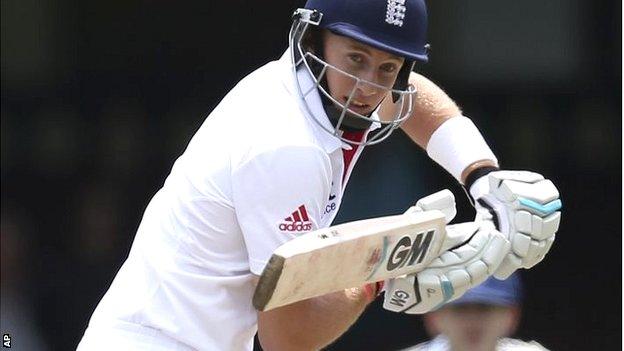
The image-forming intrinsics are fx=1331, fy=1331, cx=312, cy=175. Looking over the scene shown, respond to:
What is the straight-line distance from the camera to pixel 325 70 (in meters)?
2.89

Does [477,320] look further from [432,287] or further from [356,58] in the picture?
[356,58]

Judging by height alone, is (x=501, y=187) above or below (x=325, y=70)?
below

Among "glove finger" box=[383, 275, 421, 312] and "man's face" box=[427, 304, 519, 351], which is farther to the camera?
"man's face" box=[427, 304, 519, 351]

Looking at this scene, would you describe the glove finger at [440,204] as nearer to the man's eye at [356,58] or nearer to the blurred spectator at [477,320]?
the man's eye at [356,58]

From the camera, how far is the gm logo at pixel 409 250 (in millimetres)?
2705

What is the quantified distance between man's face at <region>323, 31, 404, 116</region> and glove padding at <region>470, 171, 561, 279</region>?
0.36 m

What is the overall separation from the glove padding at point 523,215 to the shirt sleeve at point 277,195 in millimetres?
462

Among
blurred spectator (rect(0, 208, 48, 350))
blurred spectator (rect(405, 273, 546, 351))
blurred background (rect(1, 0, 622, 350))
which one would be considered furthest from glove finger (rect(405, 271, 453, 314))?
blurred spectator (rect(0, 208, 48, 350))

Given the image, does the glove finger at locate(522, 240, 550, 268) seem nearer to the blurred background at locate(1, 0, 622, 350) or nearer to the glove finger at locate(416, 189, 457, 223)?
the glove finger at locate(416, 189, 457, 223)

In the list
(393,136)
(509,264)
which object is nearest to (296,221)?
(509,264)

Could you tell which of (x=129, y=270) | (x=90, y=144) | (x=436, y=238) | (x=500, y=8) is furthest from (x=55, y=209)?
(x=436, y=238)

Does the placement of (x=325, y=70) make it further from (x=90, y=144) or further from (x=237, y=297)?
(x=90, y=144)

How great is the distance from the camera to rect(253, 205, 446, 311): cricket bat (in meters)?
2.48

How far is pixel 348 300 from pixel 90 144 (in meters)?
2.94
